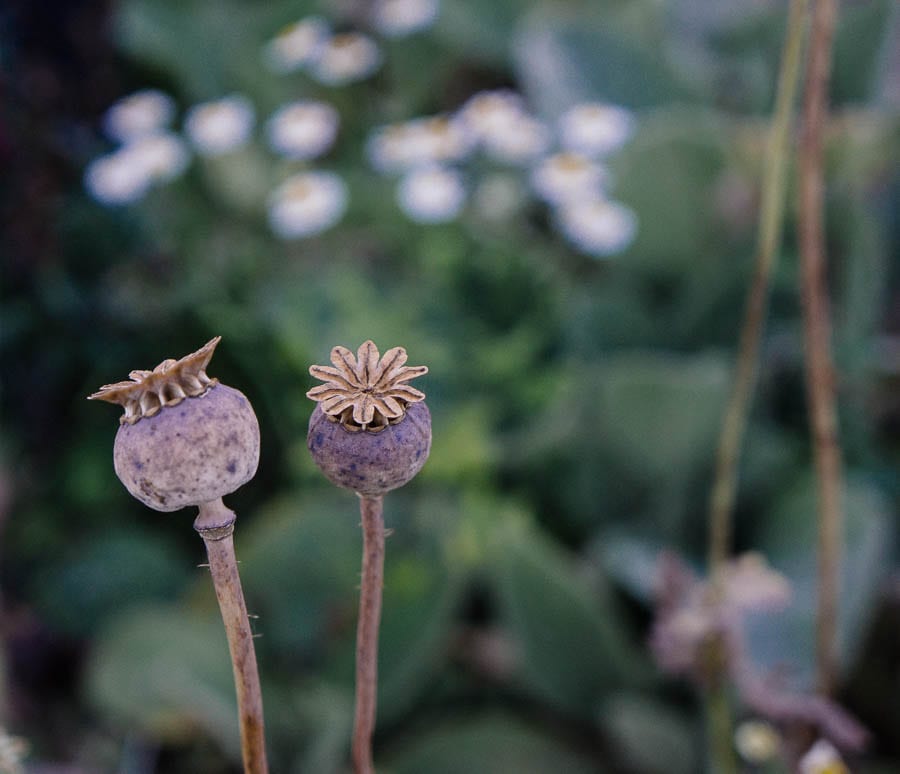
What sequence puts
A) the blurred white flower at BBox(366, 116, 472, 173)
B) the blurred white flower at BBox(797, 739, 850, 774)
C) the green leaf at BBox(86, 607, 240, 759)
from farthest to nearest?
the blurred white flower at BBox(366, 116, 472, 173)
the green leaf at BBox(86, 607, 240, 759)
the blurred white flower at BBox(797, 739, 850, 774)

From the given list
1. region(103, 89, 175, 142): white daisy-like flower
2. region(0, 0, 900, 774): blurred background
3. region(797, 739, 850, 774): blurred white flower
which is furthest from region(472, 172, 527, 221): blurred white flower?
region(797, 739, 850, 774): blurred white flower

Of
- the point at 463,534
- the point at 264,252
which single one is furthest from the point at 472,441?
the point at 264,252

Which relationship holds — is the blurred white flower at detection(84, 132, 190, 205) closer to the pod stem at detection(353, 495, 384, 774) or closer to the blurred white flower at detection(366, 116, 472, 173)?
the blurred white flower at detection(366, 116, 472, 173)

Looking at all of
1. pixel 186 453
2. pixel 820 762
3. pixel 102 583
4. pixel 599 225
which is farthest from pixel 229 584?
pixel 599 225

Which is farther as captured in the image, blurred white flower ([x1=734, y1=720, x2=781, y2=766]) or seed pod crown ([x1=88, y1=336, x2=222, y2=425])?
blurred white flower ([x1=734, y1=720, x2=781, y2=766])

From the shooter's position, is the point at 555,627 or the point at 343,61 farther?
the point at 343,61

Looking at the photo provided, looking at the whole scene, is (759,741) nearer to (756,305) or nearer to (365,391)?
(756,305)
